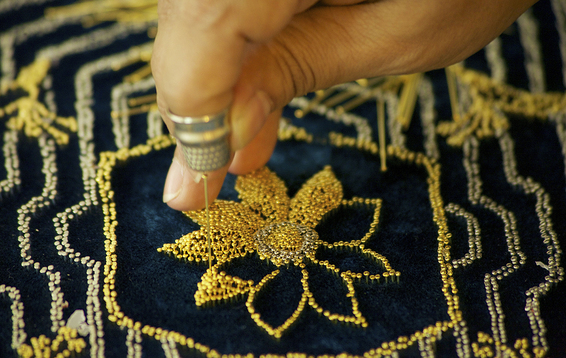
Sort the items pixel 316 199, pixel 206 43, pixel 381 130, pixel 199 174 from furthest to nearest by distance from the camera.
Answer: pixel 381 130, pixel 316 199, pixel 199 174, pixel 206 43

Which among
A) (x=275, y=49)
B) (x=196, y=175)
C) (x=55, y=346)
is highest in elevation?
(x=275, y=49)

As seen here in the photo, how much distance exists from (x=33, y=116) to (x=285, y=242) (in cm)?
46

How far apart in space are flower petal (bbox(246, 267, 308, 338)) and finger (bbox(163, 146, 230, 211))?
0.11 meters

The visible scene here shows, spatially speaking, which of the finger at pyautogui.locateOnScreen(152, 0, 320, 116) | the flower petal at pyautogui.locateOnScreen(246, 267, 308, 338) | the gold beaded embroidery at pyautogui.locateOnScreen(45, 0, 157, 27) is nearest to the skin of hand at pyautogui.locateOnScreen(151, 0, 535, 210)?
the finger at pyautogui.locateOnScreen(152, 0, 320, 116)

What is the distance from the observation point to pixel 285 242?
0.58 meters

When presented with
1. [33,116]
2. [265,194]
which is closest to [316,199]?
[265,194]

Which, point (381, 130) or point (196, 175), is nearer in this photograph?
point (196, 175)

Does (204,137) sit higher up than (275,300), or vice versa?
(204,137)

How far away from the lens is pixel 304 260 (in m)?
0.57

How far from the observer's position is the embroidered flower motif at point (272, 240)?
1.72 feet

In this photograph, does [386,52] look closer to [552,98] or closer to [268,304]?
[268,304]

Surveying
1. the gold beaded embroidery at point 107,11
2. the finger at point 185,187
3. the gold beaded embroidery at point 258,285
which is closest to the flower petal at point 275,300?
the gold beaded embroidery at point 258,285

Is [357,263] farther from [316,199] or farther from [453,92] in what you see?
[453,92]

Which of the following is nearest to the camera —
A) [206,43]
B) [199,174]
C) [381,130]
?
[206,43]
